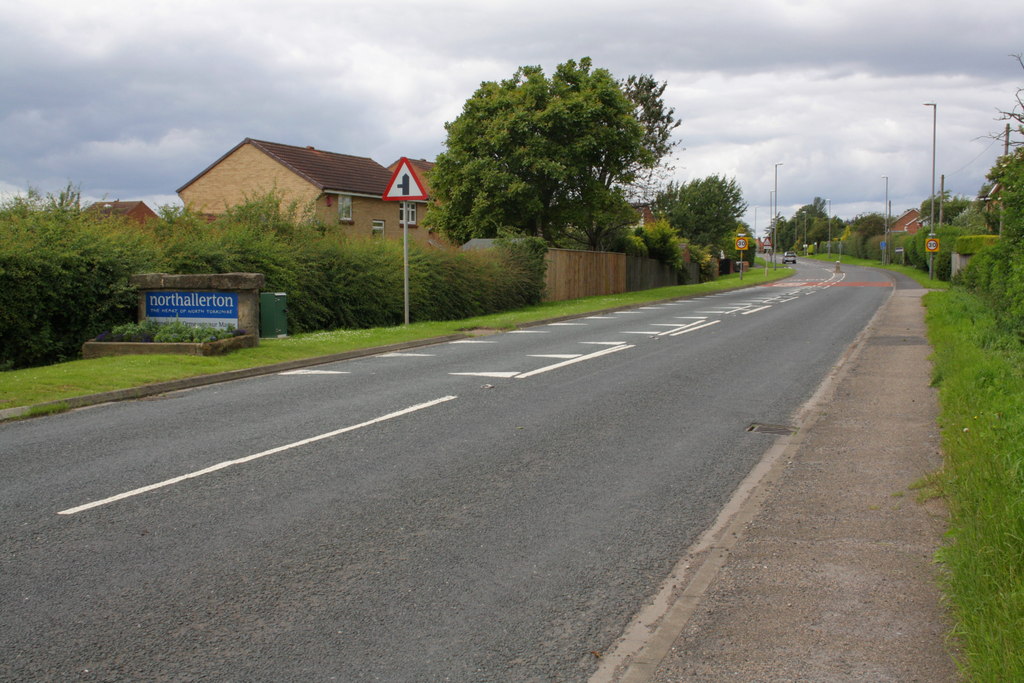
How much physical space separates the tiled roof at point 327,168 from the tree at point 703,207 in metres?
23.8

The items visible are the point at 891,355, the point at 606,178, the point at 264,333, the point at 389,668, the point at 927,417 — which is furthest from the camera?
the point at 606,178

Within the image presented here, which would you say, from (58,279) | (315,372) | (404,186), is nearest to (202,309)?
(58,279)

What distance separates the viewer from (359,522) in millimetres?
5551

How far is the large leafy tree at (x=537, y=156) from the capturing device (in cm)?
3350

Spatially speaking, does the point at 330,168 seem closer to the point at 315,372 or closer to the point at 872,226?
the point at 315,372

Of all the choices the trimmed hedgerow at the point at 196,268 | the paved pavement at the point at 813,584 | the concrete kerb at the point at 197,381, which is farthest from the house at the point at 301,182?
the paved pavement at the point at 813,584

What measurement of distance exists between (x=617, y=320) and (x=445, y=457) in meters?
16.9

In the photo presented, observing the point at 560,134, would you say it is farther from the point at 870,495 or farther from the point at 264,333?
the point at 870,495

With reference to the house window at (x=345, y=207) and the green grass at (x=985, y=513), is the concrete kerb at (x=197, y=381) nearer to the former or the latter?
the green grass at (x=985, y=513)

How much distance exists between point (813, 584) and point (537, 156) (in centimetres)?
3010

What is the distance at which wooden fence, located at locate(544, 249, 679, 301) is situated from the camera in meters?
33.9

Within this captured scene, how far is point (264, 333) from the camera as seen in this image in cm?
1689

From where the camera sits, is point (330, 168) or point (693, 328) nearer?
Result: point (693, 328)

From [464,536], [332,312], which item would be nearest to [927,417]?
[464,536]
